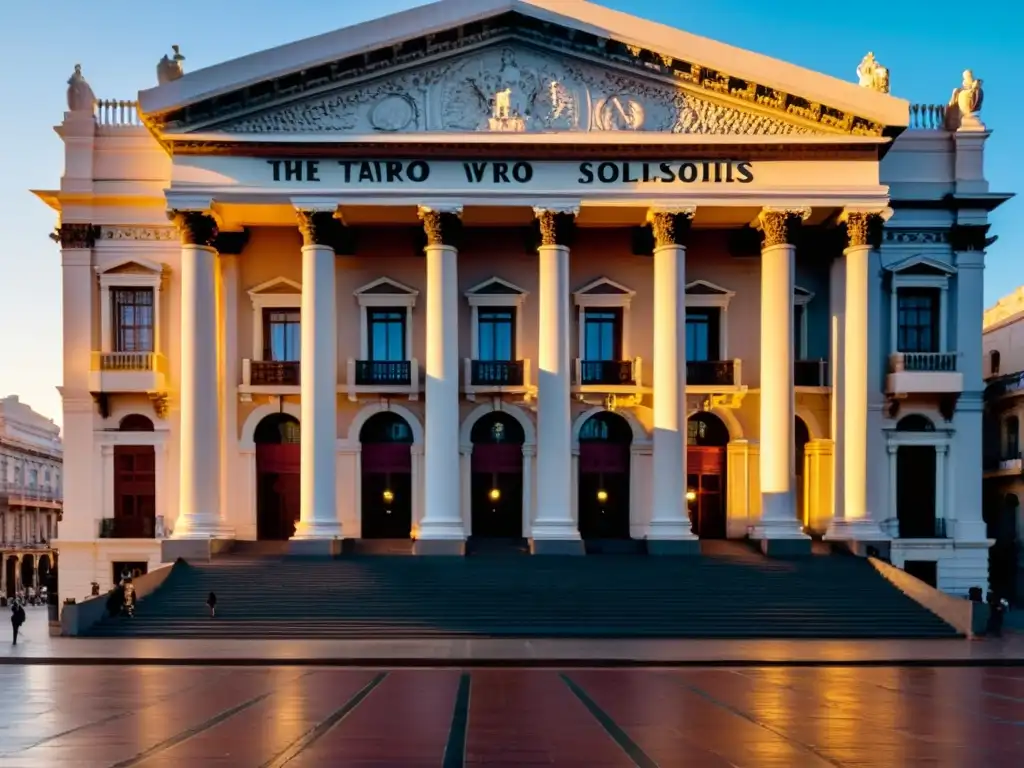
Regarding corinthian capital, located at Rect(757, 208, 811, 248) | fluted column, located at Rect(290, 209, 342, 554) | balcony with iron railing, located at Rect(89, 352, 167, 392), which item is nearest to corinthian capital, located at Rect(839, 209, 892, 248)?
corinthian capital, located at Rect(757, 208, 811, 248)

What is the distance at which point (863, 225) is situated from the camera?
110 feet

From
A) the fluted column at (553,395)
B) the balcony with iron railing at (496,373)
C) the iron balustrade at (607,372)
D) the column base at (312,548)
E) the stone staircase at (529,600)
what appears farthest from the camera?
the iron balustrade at (607,372)

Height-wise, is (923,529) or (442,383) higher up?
(442,383)

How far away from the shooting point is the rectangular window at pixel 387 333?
3694 cm

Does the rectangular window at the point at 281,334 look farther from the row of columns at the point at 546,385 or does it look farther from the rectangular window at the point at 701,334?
the rectangular window at the point at 701,334

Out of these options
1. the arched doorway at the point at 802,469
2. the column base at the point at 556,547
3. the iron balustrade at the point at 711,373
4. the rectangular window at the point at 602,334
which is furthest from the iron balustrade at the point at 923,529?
the column base at the point at 556,547

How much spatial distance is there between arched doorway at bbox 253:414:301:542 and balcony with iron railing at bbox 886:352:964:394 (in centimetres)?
2134

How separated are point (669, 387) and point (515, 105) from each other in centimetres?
1038

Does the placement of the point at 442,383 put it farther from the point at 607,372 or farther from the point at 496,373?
the point at 607,372

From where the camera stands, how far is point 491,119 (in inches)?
1291

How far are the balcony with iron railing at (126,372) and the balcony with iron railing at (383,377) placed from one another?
657cm

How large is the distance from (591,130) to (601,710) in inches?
852

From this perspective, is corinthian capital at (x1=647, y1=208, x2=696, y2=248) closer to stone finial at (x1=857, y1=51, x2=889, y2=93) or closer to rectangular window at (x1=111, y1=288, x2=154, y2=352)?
stone finial at (x1=857, y1=51, x2=889, y2=93)

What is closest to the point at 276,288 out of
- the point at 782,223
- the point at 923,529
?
the point at 782,223
